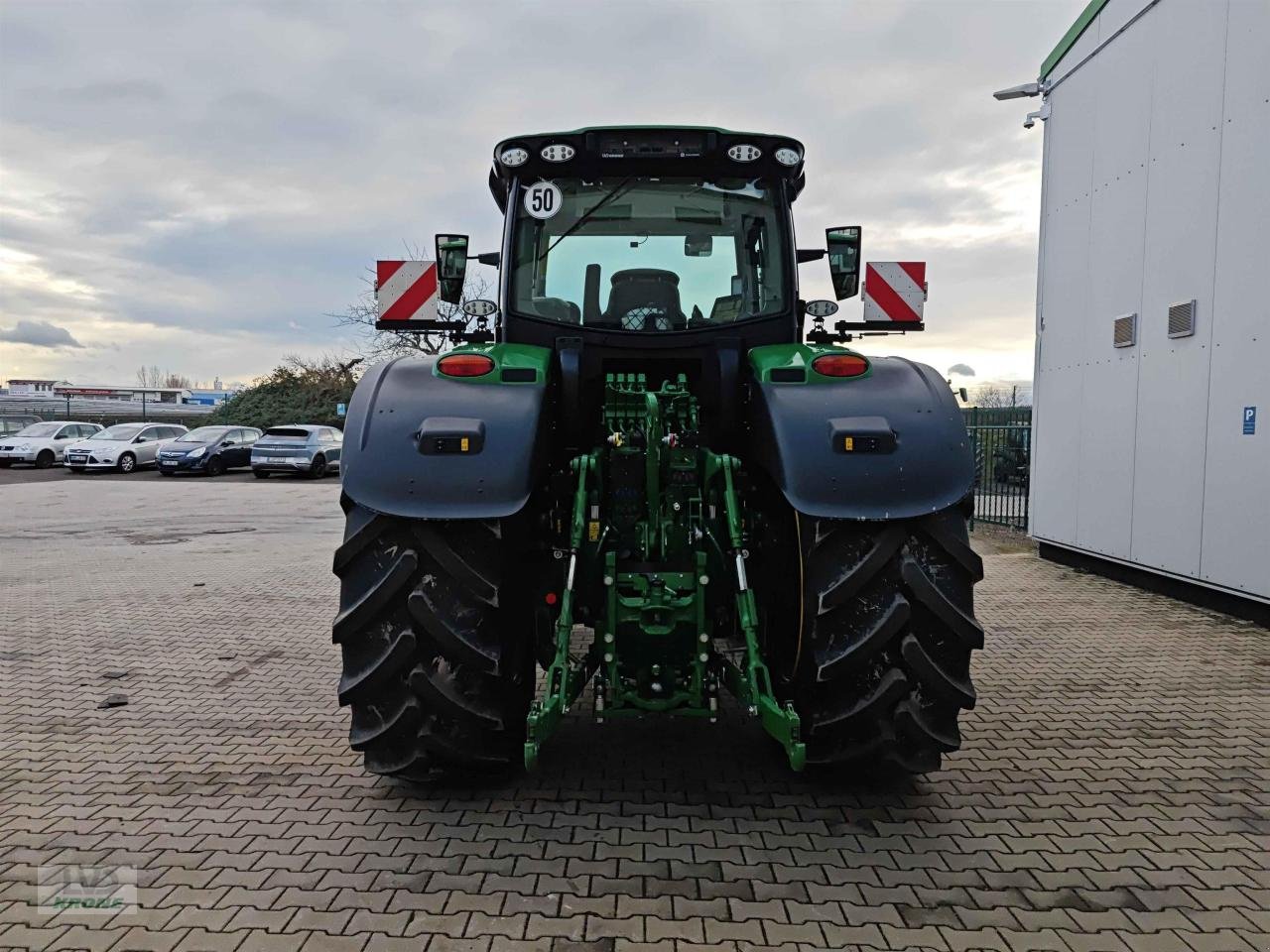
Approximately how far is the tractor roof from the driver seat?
478 millimetres

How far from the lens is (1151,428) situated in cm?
832

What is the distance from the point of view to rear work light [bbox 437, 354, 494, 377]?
3693mm

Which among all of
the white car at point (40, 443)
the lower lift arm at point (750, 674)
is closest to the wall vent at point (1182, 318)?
the lower lift arm at point (750, 674)

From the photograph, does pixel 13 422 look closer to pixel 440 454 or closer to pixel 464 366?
pixel 464 366

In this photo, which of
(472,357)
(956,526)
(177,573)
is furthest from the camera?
(177,573)

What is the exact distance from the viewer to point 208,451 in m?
25.3

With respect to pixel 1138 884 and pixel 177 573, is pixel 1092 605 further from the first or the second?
pixel 177 573

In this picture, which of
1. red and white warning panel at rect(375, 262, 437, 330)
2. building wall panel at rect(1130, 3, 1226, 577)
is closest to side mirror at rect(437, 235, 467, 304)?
red and white warning panel at rect(375, 262, 437, 330)

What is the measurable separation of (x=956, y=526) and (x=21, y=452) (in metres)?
29.8

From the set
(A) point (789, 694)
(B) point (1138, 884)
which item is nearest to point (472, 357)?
(A) point (789, 694)

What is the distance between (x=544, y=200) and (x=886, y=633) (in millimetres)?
2502

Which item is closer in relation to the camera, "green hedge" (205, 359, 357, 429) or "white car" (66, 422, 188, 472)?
"white car" (66, 422, 188, 472)

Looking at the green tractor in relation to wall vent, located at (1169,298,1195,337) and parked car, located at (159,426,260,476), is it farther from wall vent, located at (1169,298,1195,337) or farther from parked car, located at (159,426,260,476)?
parked car, located at (159,426,260,476)

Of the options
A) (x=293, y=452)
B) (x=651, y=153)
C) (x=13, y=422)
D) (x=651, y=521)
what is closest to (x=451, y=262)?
(x=651, y=153)
